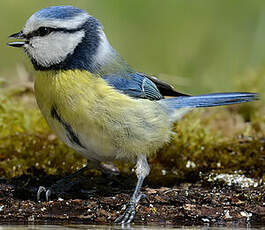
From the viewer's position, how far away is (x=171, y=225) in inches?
107

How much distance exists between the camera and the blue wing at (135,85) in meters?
3.15

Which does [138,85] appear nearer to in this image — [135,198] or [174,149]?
[135,198]

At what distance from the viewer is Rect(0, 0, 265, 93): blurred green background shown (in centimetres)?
541

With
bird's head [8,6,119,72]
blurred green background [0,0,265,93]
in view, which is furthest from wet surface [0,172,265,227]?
blurred green background [0,0,265,93]

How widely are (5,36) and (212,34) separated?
2.39 metres

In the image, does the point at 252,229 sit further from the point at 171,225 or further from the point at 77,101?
the point at 77,101

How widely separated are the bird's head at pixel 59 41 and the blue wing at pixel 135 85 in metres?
0.13

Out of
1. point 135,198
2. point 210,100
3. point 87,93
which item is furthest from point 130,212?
point 210,100

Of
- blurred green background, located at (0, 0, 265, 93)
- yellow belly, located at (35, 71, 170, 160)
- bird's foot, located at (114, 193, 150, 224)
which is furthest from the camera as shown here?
blurred green background, located at (0, 0, 265, 93)

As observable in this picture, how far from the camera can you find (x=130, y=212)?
2883 mm

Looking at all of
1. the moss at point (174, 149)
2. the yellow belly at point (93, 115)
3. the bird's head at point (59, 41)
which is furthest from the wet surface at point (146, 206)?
the bird's head at point (59, 41)

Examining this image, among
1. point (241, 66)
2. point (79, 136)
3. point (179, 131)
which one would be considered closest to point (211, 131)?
point (179, 131)

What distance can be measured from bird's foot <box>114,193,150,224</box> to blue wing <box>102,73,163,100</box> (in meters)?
0.66

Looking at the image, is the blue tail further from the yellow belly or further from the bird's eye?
the bird's eye
